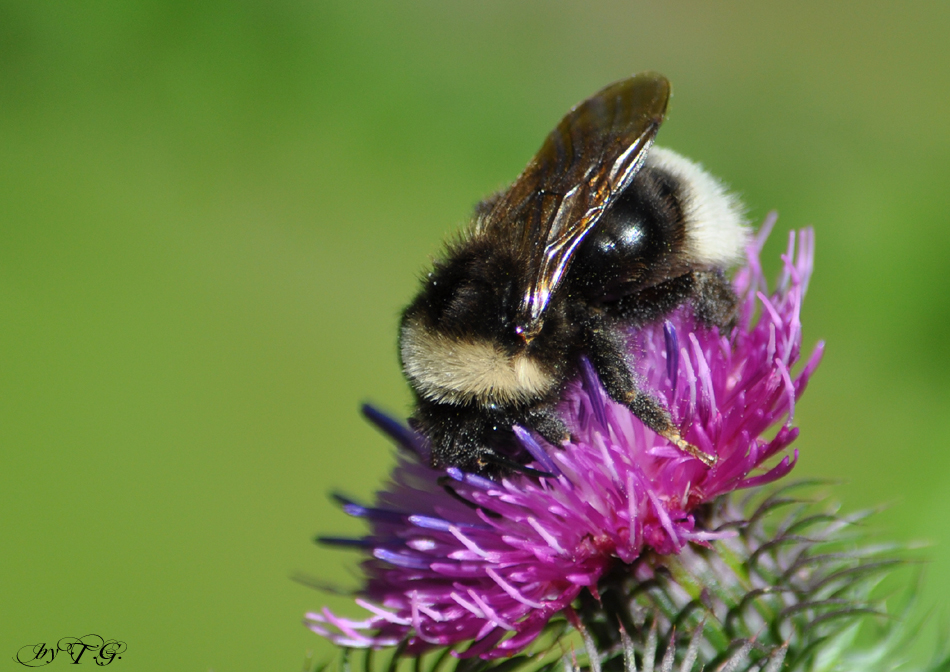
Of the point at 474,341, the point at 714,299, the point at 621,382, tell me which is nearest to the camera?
the point at 474,341

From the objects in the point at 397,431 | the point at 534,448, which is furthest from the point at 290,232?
the point at 534,448

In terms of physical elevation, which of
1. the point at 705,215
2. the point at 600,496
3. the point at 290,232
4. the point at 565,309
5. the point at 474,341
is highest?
the point at 290,232

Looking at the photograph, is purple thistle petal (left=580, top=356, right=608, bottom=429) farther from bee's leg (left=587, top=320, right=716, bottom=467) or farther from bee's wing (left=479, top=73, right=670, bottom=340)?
bee's wing (left=479, top=73, right=670, bottom=340)

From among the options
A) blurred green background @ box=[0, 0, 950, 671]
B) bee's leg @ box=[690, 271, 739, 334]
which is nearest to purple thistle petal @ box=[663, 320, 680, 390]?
bee's leg @ box=[690, 271, 739, 334]

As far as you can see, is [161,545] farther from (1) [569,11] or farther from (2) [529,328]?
(1) [569,11]

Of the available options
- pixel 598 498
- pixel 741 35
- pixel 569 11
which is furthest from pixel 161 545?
pixel 741 35

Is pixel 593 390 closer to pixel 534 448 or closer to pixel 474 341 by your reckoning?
pixel 534 448
